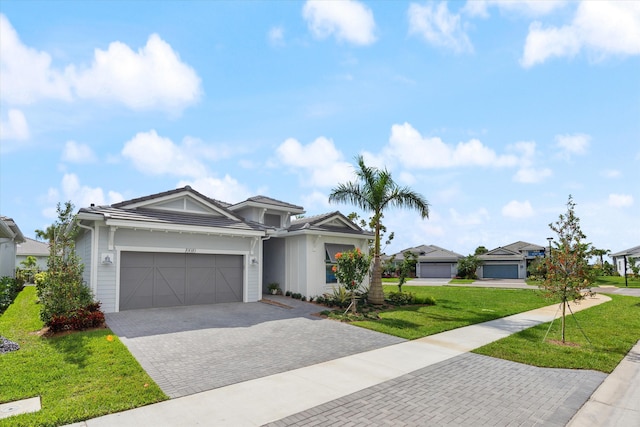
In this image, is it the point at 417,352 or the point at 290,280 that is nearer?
the point at 417,352

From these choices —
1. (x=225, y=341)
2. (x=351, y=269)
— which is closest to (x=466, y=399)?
(x=225, y=341)

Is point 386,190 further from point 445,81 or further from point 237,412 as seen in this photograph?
point 237,412

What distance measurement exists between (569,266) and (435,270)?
4388 cm

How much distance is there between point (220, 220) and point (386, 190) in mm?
7504

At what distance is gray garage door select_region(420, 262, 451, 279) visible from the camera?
2031 inches

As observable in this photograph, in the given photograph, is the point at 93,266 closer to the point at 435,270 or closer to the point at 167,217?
the point at 167,217

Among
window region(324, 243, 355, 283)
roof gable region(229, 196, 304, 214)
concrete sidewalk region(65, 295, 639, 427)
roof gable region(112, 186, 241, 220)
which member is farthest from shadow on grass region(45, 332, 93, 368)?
window region(324, 243, 355, 283)

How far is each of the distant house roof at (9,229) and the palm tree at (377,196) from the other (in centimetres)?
1369

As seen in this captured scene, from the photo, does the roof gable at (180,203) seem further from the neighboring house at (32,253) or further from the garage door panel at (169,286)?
the neighboring house at (32,253)

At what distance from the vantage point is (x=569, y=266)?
10.1 m

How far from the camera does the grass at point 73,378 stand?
5.32 metres

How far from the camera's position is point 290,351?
879 centimetres

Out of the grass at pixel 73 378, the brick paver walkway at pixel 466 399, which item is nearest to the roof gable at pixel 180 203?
the grass at pixel 73 378

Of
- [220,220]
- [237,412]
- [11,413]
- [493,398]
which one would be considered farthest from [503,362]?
[220,220]
